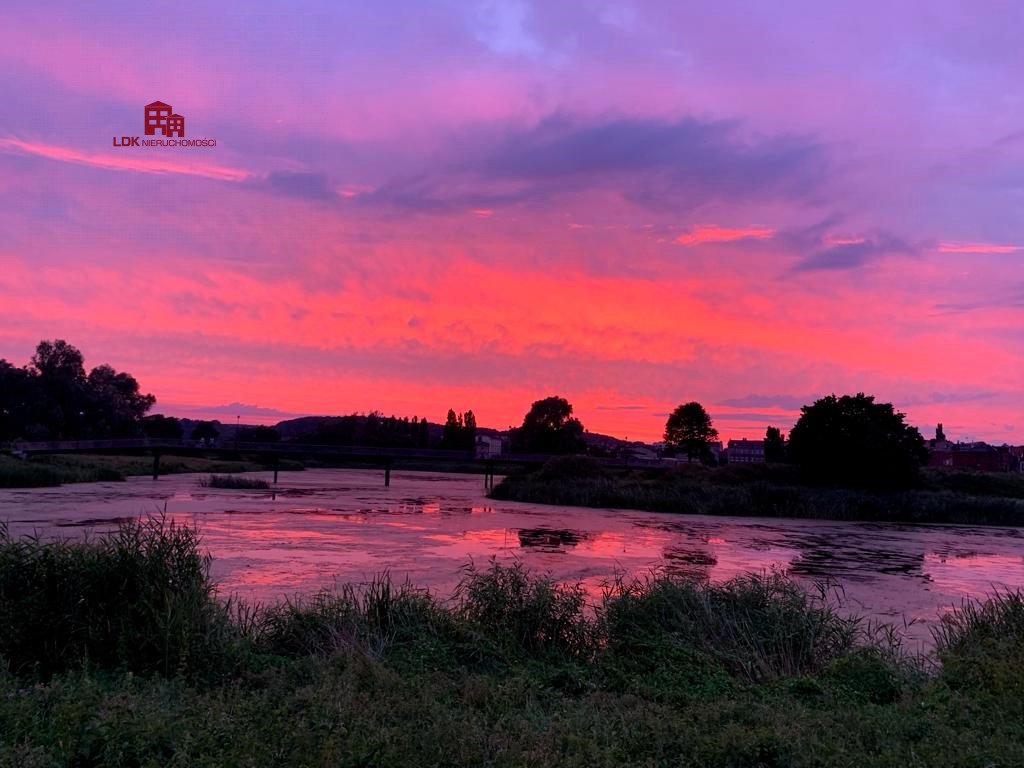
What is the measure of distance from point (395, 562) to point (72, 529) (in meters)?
13.1

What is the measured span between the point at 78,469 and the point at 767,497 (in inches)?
2015

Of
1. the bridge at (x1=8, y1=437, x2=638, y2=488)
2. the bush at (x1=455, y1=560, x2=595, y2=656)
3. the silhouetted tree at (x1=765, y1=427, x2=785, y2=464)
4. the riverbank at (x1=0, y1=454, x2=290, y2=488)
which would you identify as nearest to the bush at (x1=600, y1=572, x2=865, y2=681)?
the bush at (x1=455, y1=560, x2=595, y2=656)

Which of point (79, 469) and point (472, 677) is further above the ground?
point (472, 677)

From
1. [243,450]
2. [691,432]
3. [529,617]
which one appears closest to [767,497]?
[529,617]

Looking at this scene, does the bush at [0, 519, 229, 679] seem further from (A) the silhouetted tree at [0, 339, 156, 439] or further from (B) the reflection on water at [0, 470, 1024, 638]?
(A) the silhouetted tree at [0, 339, 156, 439]

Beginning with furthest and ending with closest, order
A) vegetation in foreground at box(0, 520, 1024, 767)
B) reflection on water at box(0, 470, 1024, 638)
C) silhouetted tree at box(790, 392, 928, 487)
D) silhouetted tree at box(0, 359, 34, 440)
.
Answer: silhouetted tree at box(0, 359, 34, 440) < silhouetted tree at box(790, 392, 928, 487) < reflection on water at box(0, 470, 1024, 638) < vegetation in foreground at box(0, 520, 1024, 767)

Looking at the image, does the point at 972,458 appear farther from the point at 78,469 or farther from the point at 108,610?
the point at 108,610

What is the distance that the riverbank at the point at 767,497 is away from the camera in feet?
161

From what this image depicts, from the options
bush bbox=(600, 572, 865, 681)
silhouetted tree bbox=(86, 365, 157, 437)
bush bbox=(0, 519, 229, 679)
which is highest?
silhouetted tree bbox=(86, 365, 157, 437)

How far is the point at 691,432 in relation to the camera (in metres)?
116

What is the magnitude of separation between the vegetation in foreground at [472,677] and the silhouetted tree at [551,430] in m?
102

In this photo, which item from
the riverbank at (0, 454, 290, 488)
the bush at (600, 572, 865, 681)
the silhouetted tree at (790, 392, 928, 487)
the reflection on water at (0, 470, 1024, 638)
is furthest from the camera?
the silhouetted tree at (790, 392, 928, 487)

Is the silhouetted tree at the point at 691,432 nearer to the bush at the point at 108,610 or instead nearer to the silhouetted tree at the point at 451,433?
the silhouetted tree at the point at 451,433

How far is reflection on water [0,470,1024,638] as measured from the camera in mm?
19672
